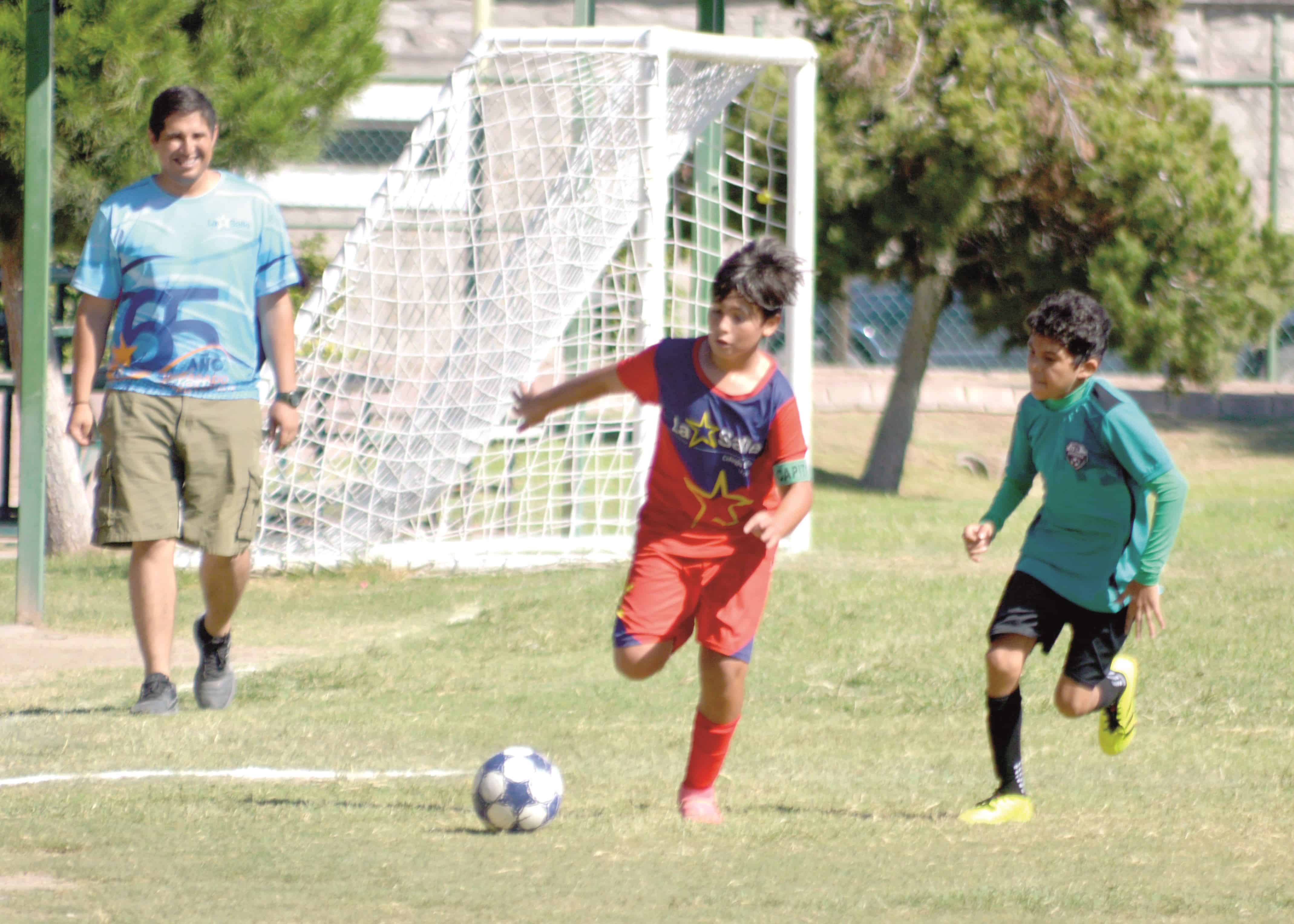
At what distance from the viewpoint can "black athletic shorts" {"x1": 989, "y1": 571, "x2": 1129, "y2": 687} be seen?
5.06m

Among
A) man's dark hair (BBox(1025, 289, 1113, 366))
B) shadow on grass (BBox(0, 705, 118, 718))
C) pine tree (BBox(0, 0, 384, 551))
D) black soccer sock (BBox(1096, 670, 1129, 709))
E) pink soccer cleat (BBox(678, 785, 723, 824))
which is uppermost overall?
pine tree (BBox(0, 0, 384, 551))

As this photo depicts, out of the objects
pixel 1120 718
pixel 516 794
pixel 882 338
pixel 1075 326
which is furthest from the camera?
pixel 882 338

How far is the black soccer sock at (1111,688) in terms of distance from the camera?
5.28 meters

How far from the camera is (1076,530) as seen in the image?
509cm

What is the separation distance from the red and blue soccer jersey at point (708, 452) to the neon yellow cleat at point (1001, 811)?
948mm

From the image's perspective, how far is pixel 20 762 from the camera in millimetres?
5480

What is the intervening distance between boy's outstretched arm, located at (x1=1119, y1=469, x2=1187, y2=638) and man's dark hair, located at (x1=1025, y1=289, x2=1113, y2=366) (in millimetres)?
399

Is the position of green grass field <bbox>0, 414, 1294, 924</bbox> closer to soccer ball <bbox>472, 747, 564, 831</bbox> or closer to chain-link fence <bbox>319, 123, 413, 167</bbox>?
soccer ball <bbox>472, 747, 564, 831</bbox>

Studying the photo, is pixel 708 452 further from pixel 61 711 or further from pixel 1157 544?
pixel 61 711

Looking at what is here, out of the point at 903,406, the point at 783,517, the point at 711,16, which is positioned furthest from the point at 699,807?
the point at 903,406

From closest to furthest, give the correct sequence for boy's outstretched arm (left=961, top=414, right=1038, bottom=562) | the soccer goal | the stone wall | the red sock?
the red sock < boy's outstretched arm (left=961, top=414, right=1038, bottom=562) < the soccer goal < the stone wall

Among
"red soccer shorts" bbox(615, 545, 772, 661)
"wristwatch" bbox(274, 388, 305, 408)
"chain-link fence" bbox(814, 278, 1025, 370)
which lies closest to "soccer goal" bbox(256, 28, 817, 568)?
"wristwatch" bbox(274, 388, 305, 408)

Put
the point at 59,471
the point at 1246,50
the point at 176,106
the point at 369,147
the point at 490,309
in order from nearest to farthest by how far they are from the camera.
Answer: the point at 176,106, the point at 490,309, the point at 59,471, the point at 369,147, the point at 1246,50

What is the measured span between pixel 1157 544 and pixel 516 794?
6.21 ft
